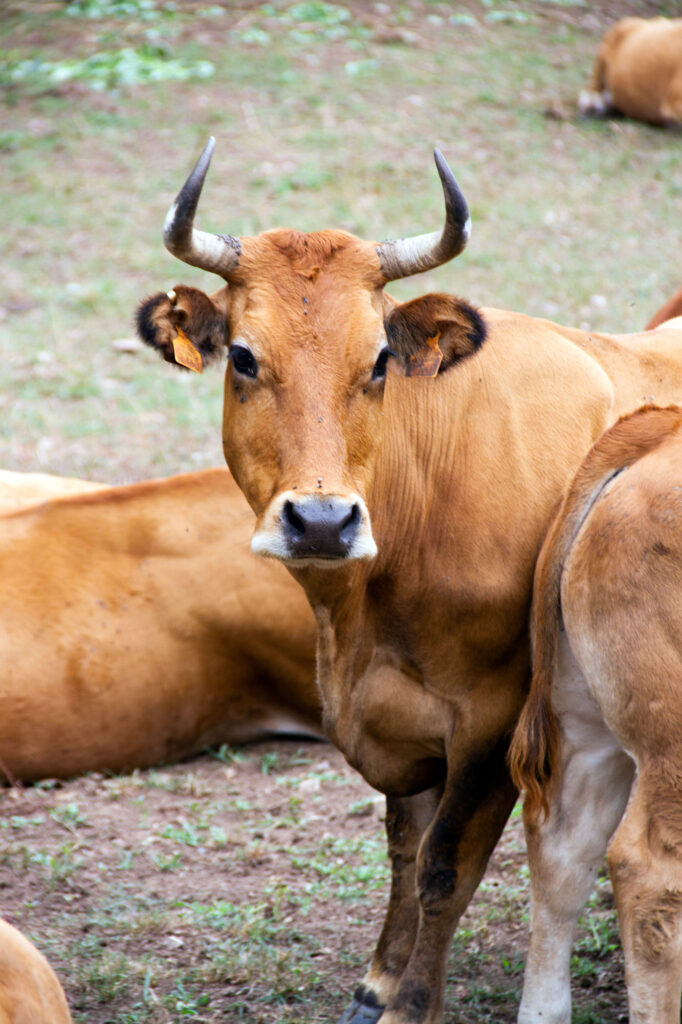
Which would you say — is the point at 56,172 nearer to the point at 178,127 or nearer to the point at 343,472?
the point at 178,127

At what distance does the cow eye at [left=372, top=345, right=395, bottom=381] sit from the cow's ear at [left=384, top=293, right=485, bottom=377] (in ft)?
0.34

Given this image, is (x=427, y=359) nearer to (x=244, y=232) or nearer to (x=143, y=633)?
(x=143, y=633)

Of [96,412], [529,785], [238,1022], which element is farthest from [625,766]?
[96,412]

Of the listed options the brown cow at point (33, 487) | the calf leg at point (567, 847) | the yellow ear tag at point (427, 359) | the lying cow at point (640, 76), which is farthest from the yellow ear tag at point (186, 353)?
the lying cow at point (640, 76)

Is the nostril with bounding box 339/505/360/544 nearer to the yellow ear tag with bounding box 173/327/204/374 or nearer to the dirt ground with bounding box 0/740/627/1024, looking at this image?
the yellow ear tag with bounding box 173/327/204/374

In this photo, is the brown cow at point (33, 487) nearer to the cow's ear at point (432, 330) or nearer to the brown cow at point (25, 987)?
the cow's ear at point (432, 330)

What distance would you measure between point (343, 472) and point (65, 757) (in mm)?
2616

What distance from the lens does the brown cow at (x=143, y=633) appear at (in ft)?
18.1

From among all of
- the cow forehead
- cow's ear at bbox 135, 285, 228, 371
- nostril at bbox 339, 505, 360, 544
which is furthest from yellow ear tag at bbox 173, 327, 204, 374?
nostril at bbox 339, 505, 360, 544

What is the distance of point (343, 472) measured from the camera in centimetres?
352

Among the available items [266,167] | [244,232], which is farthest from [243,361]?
[266,167]

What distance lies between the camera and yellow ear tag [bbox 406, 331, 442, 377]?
12.8 ft

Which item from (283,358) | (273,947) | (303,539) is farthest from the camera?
(273,947)

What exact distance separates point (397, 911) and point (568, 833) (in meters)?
0.92
